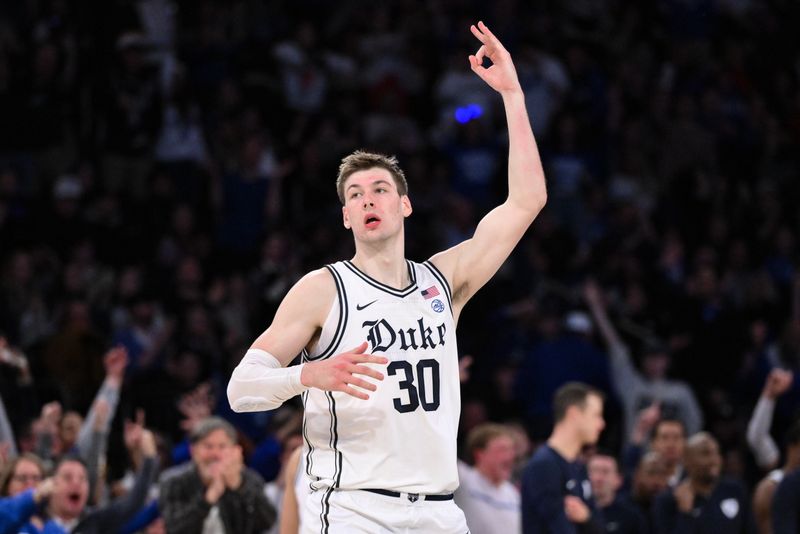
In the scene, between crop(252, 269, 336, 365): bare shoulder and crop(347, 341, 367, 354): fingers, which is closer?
crop(347, 341, 367, 354): fingers

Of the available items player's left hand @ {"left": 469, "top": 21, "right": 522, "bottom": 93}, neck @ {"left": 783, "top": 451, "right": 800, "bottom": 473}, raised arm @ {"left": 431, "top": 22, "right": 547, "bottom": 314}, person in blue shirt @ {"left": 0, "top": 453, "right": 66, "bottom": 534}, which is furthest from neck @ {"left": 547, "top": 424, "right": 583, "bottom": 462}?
player's left hand @ {"left": 469, "top": 21, "right": 522, "bottom": 93}

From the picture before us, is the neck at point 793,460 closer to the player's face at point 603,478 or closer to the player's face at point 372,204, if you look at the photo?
the player's face at point 603,478

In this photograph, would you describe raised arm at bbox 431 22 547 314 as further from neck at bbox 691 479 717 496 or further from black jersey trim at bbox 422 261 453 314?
neck at bbox 691 479 717 496

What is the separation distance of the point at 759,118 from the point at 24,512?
11891 millimetres

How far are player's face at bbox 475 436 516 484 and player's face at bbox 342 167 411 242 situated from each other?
4.46m

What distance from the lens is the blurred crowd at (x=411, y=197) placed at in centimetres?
1241

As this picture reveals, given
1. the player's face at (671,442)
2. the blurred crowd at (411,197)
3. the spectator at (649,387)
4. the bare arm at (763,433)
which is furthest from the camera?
the spectator at (649,387)

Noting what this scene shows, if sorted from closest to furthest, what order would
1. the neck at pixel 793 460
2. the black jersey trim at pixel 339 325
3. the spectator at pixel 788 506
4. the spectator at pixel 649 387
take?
1. the black jersey trim at pixel 339 325
2. the spectator at pixel 788 506
3. the neck at pixel 793 460
4. the spectator at pixel 649 387

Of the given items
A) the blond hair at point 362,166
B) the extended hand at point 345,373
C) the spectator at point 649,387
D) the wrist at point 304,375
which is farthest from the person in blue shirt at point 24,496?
the spectator at point 649,387

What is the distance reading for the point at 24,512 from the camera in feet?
24.6

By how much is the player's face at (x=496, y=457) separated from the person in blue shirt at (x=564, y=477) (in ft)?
2.72

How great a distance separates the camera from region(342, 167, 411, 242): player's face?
18.0 ft

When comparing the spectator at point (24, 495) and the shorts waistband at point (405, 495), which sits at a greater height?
the spectator at point (24, 495)

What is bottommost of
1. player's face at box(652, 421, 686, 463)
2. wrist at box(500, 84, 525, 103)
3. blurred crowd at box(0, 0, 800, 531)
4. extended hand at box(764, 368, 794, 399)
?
player's face at box(652, 421, 686, 463)
